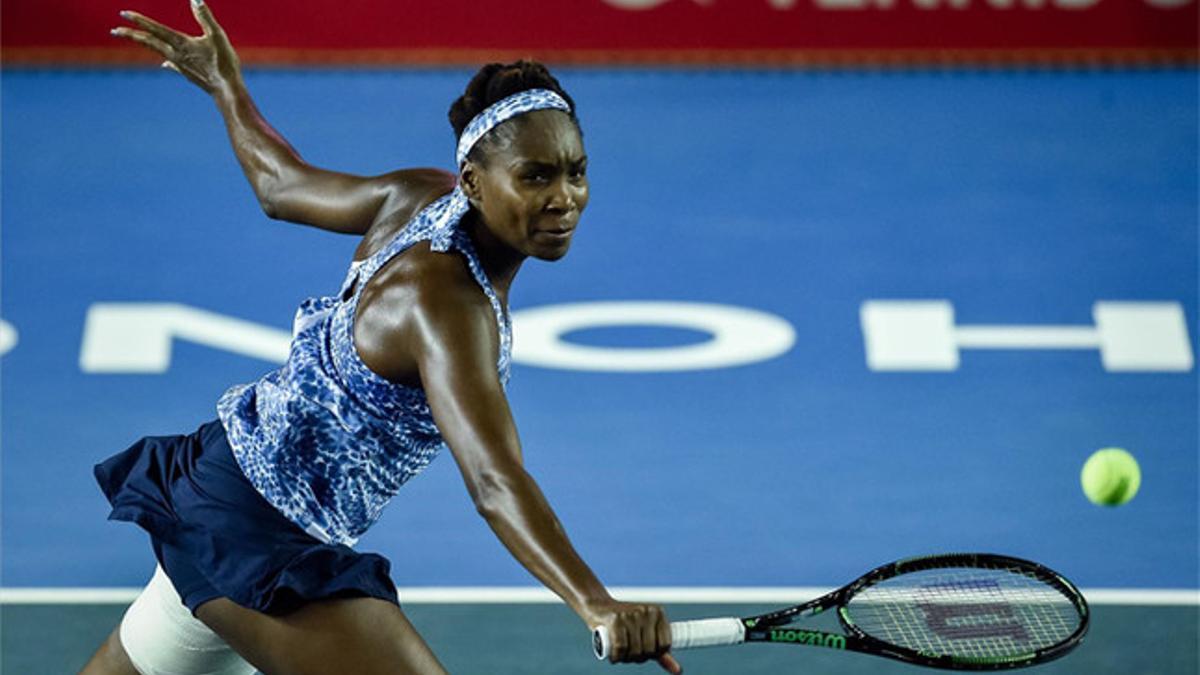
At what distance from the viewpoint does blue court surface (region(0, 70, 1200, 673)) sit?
7.81 metres

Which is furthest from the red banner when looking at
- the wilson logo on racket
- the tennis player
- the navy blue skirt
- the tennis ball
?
the wilson logo on racket

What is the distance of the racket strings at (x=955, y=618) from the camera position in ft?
17.5

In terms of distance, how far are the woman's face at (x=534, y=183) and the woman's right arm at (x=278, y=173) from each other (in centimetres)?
56

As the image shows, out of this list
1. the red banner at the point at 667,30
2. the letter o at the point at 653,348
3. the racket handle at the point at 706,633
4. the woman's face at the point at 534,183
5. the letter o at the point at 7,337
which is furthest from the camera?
the red banner at the point at 667,30

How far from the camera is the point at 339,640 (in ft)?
16.3

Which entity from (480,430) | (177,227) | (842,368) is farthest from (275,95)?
(480,430)

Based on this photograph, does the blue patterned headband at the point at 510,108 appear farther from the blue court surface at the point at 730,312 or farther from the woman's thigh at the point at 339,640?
the blue court surface at the point at 730,312

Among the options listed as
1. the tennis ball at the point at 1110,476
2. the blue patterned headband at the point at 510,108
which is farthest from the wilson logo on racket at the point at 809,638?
the tennis ball at the point at 1110,476

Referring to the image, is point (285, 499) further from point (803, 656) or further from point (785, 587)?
point (785, 587)

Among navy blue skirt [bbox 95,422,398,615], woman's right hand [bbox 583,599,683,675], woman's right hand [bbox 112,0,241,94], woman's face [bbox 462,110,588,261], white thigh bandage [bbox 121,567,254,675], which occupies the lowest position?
white thigh bandage [bbox 121,567,254,675]

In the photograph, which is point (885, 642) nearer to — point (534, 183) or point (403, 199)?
point (534, 183)

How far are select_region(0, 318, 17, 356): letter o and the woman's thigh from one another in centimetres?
445

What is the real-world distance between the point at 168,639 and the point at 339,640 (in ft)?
2.13

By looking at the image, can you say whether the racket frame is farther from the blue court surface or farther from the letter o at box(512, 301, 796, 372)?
the letter o at box(512, 301, 796, 372)
